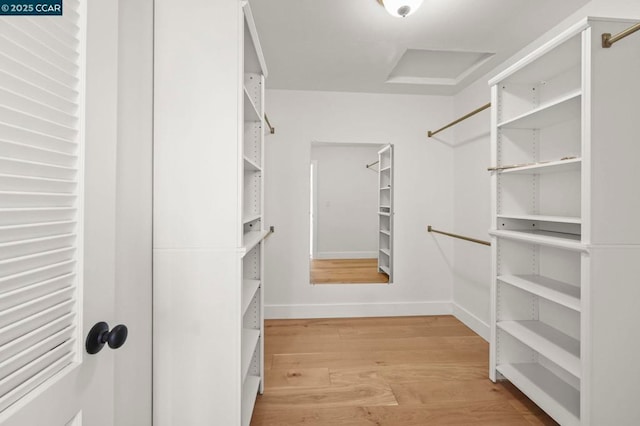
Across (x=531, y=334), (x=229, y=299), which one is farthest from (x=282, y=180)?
(x=531, y=334)

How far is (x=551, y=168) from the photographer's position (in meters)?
1.70

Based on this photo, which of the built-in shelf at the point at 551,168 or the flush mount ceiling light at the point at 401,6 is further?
the flush mount ceiling light at the point at 401,6

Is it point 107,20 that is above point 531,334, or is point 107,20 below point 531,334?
above

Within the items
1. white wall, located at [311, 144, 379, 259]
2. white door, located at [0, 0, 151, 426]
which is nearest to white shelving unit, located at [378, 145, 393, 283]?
white wall, located at [311, 144, 379, 259]

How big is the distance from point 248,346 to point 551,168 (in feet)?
6.35

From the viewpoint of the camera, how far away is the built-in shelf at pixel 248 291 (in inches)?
53.5

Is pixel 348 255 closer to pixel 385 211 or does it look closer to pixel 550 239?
pixel 385 211

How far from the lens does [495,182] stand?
1945 millimetres

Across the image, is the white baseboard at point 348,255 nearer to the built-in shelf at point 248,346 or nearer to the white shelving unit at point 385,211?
the white shelving unit at point 385,211

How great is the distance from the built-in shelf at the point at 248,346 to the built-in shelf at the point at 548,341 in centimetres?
152

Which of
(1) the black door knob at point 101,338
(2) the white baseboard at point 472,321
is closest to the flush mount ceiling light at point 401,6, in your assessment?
(1) the black door knob at point 101,338

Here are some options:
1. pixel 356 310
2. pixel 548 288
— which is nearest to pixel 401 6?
pixel 548 288

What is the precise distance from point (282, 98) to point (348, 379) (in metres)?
2.53

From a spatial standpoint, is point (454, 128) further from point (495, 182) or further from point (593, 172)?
point (593, 172)
